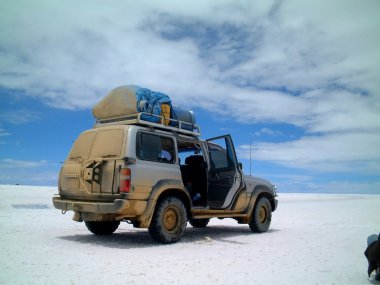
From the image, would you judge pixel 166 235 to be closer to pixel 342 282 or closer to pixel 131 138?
pixel 131 138

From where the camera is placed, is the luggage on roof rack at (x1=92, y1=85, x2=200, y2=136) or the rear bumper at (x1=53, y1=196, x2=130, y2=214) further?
the luggage on roof rack at (x1=92, y1=85, x2=200, y2=136)

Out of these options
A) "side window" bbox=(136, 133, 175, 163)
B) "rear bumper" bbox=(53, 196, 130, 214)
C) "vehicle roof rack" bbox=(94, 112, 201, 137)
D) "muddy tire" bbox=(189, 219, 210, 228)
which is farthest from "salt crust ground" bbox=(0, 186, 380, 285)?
"vehicle roof rack" bbox=(94, 112, 201, 137)

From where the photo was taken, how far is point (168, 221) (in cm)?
747

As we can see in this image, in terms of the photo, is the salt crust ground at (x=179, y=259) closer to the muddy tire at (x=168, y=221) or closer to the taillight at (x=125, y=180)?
the muddy tire at (x=168, y=221)

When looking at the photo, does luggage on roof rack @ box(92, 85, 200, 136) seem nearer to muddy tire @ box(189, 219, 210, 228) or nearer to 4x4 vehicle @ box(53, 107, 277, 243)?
4x4 vehicle @ box(53, 107, 277, 243)

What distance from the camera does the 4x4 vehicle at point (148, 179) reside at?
269 inches

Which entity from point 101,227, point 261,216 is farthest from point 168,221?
point 261,216

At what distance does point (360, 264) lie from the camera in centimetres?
578

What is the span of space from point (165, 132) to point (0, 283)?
4341 mm

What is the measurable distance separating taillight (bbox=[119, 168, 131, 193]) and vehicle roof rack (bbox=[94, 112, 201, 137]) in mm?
1111

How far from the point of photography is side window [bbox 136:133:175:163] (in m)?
7.23

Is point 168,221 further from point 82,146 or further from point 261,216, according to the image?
point 261,216

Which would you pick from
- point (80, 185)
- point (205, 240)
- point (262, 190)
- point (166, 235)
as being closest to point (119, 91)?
point (80, 185)

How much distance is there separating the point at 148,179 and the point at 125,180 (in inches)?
19.8
